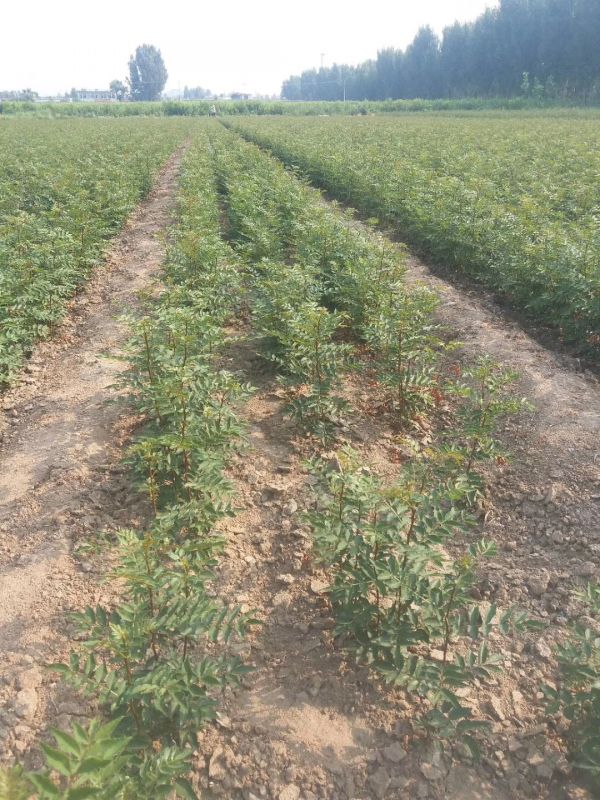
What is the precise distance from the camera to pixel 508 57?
76188 millimetres

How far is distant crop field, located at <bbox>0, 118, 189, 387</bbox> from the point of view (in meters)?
7.27

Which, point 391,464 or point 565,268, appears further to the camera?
point 565,268

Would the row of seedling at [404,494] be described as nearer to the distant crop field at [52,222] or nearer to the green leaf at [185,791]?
the green leaf at [185,791]

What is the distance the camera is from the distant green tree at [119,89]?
500 feet

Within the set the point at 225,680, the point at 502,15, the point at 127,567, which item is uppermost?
the point at 502,15

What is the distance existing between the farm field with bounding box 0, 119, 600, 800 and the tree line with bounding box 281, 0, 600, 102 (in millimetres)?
73277

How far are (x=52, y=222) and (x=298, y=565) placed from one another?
951cm

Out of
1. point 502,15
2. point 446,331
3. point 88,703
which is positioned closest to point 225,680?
point 88,703

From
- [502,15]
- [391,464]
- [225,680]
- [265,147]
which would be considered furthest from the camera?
[502,15]

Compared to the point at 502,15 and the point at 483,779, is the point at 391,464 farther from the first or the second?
the point at 502,15

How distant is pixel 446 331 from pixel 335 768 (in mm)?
5697

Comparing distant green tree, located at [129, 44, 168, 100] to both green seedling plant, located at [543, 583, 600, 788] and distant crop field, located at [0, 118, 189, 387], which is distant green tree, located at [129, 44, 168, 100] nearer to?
distant crop field, located at [0, 118, 189, 387]

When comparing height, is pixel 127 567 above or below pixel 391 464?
above

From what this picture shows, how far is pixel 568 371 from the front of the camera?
653 centimetres
